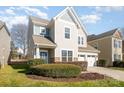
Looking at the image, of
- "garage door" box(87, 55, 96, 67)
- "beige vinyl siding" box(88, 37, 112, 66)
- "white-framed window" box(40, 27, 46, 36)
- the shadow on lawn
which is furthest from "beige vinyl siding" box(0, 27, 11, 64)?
"beige vinyl siding" box(88, 37, 112, 66)

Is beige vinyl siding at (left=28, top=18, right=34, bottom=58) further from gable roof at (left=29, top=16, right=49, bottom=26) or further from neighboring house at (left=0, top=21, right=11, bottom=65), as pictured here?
neighboring house at (left=0, top=21, right=11, bottom=65)

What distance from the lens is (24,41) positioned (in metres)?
19.7

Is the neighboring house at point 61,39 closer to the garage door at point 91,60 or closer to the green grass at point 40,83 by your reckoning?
the garage door at point 91,60

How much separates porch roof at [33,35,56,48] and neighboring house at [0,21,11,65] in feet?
8.00

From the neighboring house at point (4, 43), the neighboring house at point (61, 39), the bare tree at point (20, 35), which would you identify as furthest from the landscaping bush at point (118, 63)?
the neighboring house at point (4, 43)

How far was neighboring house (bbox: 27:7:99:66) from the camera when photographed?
69.9 feet

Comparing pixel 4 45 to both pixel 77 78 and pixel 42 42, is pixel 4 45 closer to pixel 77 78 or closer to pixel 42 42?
pixel 42 42

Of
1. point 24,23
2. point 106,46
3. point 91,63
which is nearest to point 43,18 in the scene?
point 24,23

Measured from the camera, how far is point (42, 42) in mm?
21188

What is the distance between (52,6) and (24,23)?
296cm
